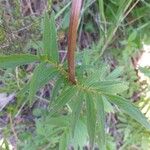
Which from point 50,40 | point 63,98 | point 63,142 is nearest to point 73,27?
point 50,40

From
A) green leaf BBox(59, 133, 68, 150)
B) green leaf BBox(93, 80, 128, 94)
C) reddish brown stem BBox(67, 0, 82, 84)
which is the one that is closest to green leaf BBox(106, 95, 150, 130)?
green leaf BBox(93, 80, 128, 94)

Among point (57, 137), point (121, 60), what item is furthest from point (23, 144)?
point (121, 60)

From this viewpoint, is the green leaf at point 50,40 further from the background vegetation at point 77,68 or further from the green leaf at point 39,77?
the background vegetation at point 77,68

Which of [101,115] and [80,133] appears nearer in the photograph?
[101,115]

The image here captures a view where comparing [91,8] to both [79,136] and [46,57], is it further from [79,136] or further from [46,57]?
[46,57]

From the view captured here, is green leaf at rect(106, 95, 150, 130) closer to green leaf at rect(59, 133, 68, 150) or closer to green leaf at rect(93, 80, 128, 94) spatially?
green leaf at rect(93, 80, 128, 94)

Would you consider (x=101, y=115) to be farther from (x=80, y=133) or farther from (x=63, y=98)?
(x=80, y=133)

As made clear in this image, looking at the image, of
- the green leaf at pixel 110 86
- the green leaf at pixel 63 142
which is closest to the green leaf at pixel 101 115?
the green leaf at pixel 110 86
